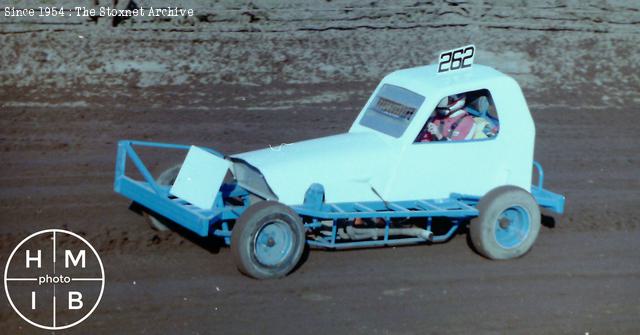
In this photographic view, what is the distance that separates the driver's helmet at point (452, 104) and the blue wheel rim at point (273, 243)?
1.97 metres

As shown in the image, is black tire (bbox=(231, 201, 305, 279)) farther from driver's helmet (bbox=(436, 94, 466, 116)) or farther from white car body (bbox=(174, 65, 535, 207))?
driver's helmet (bbox=(436, 94, 466, 116))

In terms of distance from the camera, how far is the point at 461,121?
28.4ft

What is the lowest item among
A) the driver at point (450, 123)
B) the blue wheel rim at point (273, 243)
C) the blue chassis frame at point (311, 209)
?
the blue wheel rim at point (273, 243)

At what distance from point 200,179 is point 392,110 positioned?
1.89 m

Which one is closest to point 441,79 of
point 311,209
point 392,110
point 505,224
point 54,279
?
point 392,110

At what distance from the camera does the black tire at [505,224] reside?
8195mm

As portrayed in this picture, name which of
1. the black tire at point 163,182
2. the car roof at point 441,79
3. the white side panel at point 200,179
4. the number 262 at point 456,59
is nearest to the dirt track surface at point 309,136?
the black tire at point 163,182

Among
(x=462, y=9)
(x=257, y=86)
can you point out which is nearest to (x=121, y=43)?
(x=257, y=86)

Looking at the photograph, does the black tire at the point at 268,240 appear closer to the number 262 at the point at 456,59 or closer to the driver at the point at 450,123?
the driver at the point at 450,123

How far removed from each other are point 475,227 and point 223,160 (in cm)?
223

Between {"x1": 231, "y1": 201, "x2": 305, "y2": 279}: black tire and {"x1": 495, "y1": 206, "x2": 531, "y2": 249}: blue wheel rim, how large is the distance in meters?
1.88

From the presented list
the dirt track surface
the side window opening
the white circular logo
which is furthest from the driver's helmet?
the white circular logo

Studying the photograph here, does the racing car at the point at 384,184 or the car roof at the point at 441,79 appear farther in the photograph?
the car roof at the point at 441,79

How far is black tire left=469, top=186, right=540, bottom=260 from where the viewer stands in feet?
26.9
